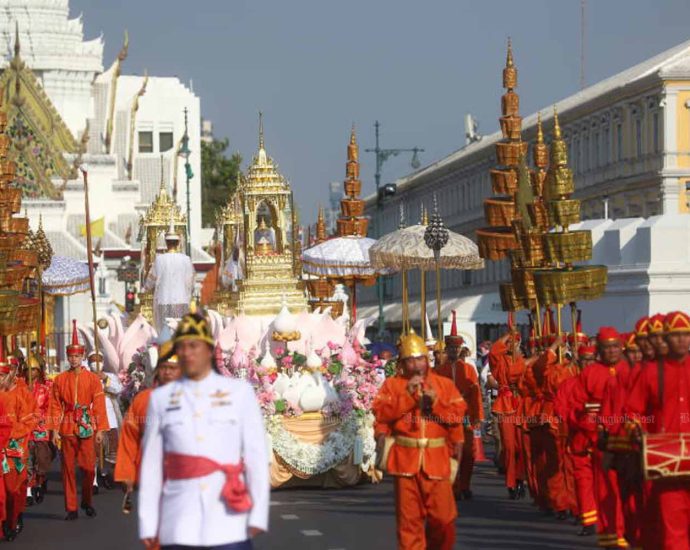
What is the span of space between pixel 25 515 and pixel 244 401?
11.2 m

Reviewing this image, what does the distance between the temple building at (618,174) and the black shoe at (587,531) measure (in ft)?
67.8

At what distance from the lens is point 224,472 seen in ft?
30.5

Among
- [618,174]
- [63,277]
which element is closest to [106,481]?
[63,277]

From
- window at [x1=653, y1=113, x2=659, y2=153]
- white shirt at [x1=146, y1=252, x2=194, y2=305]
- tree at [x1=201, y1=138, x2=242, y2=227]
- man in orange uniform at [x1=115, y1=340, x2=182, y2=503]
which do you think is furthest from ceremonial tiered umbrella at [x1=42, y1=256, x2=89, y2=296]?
tree at [x1=201, y1=138, x2=242, y2=227]

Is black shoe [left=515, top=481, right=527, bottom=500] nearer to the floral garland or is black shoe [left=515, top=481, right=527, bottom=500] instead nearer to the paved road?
the paved road

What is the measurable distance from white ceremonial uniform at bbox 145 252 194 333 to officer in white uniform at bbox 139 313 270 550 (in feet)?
51.5

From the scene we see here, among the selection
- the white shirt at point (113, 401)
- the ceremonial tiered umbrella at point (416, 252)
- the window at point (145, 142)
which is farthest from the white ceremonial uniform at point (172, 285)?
the window at point (145, 142)

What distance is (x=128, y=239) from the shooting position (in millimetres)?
79562

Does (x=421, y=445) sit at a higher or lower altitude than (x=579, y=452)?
higher

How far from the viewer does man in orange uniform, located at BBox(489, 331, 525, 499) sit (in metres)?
20.2

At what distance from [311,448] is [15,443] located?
4507mm

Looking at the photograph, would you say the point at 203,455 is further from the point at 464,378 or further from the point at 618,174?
the point at 618,174

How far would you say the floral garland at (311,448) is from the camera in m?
21.5

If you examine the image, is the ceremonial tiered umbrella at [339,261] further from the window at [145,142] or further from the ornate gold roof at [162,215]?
the window at [145,142]
